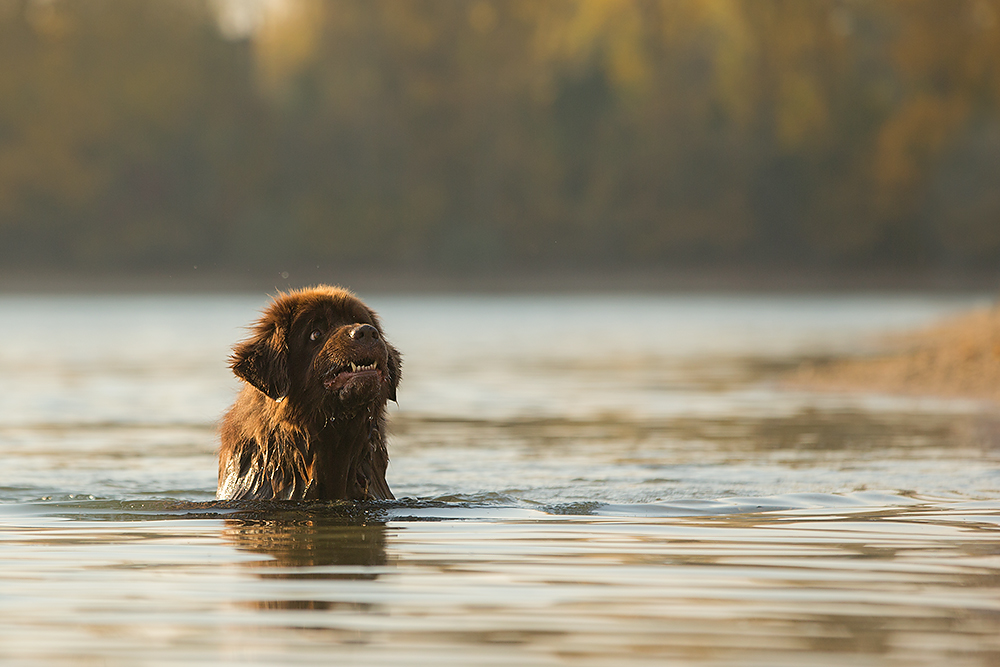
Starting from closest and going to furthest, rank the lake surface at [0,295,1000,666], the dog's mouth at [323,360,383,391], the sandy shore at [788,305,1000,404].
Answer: the lake surface at [0,295,1000,666], the dog's mouth at [323,360,383,391], the sandy shore at [788,305,1000,404]

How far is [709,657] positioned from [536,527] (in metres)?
3.76

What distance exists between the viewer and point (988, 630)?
20.4 ft

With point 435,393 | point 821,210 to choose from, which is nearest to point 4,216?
point 821,210

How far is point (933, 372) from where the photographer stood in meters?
21.1

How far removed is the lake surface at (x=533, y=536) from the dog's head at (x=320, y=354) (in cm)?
72

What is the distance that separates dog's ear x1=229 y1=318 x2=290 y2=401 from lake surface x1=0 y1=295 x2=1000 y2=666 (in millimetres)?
728

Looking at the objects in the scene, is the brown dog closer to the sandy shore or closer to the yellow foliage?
the sandy shore

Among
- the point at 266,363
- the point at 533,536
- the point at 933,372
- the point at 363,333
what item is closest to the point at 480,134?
the point at 933,372

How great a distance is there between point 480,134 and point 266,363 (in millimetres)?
76869

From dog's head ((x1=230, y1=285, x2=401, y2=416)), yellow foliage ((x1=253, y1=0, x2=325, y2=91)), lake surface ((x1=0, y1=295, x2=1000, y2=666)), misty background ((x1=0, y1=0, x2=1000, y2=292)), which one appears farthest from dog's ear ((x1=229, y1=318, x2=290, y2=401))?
yellow foliage ((x1=253, y1=0, x2=325, y2=91))

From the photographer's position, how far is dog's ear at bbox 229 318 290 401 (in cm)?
942

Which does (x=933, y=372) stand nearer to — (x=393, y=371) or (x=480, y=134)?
(x=393, y=371)

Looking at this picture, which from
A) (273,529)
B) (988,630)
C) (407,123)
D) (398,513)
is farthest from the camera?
(407,123)

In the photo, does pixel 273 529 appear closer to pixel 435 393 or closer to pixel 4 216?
pixel 435 393
